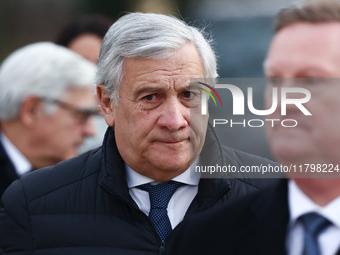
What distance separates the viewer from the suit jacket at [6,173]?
114 inches

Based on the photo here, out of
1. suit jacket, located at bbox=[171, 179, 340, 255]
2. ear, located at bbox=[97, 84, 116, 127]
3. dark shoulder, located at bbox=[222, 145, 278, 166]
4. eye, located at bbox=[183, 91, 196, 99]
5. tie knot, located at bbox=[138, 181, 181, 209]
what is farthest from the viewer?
ear, located at bbox=[97, 84, 116, 127]

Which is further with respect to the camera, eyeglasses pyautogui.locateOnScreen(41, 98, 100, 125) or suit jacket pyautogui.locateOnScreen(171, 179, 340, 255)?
eyeglasses pyautogui.locateOnScreen(41, 98, 100, 125)

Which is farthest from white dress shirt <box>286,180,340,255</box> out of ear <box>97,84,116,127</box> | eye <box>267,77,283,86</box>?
ear <box>97,84,116,127</box>

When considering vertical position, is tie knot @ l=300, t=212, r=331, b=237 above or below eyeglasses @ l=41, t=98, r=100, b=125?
below

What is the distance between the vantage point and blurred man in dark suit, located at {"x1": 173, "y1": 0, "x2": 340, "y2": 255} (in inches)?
35.2

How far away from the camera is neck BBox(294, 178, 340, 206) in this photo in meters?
0.95

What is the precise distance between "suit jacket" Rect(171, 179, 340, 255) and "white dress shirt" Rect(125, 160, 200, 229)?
2.10ft

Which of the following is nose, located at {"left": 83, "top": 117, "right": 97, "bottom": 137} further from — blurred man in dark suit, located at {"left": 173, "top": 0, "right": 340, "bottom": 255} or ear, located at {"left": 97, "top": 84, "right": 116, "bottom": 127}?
blurred man in dark suit, located at {"left": 173, "top": 0, "right": 340, "bottom": 255}

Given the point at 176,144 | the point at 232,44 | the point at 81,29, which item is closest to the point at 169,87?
the point at 176,144

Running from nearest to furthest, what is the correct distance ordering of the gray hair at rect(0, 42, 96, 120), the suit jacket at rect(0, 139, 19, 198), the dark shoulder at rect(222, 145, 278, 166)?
the dark shoulder at rect(222, 145, 278, 166) < the suit jacket at rect(0, 139, 19, 198) < the gray hair at rect(0, 42, 96, 120)

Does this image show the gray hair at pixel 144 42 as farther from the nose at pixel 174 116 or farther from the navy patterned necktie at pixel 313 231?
the navy patterned necktie at pixel 313 231

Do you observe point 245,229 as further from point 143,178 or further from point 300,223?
point 143,178

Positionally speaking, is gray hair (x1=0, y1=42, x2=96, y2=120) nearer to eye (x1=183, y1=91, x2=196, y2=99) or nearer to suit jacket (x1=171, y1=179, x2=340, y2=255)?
eye (x1=183, y1=91, x2=196, y2=99)

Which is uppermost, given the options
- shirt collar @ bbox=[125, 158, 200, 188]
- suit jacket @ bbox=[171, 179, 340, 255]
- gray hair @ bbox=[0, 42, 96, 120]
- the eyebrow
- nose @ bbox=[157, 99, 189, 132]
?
A: gray hair @ bbox=[0, 42, 96, 120]
